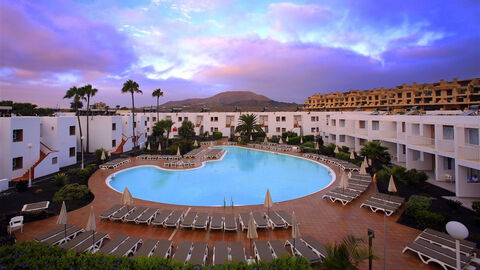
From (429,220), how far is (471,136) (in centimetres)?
664

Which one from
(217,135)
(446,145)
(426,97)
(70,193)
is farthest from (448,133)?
(426,97)

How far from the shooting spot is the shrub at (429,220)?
8.30 meters

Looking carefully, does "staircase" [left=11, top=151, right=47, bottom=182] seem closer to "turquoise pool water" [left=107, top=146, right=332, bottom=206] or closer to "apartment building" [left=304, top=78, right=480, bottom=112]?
"turquoise pool water" [left=107, top=146, right=332, bottom=206]

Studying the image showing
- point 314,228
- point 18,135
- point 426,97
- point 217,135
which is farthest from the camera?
point 217,135

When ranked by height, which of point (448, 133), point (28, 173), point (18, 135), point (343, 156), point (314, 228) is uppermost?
point (18, 135)

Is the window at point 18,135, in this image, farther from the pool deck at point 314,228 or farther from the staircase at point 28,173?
the pool deck at point 314,228

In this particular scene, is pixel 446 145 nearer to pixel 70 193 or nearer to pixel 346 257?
pixel 346 257

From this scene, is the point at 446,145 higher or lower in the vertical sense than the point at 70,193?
higher

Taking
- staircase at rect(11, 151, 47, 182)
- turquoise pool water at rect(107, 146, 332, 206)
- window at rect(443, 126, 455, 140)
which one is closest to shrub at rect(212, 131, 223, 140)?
turquoise pool water at rect(107, 146, 332, 206)

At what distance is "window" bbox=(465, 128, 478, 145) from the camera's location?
38.1ft

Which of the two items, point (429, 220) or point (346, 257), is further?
point (429, 220)

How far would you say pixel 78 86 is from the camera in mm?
23188

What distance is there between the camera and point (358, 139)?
2500cm

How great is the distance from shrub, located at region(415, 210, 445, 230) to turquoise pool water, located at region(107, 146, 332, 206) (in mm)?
6156
